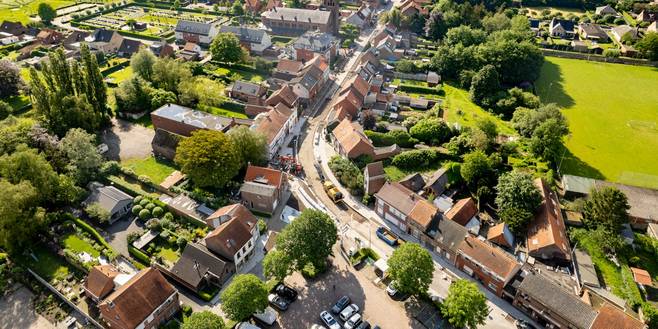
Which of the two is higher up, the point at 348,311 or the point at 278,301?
the point at 348,311

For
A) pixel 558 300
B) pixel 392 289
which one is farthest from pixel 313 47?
pixel 558 300

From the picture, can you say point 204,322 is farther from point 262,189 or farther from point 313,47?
point 313,47

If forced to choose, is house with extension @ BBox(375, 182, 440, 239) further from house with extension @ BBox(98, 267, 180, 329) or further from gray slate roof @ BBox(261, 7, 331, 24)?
gray slate roof @ BBox(261, 7, 331, 24)

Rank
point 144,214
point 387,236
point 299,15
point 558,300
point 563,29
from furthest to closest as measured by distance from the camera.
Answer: point 563,29
point 299,15
point 144,214
point 387,236
point 558,300

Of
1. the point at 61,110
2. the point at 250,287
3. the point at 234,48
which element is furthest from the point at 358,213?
the point at 234,48

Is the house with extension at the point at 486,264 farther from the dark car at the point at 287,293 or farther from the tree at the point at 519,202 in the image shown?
the dark car at the point at 287,293

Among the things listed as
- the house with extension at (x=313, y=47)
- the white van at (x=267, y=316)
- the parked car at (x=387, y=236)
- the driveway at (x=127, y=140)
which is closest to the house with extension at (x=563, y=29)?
the house with extension at (x=313, y=47)

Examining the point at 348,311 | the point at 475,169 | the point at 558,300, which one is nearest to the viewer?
the point at 558,300
